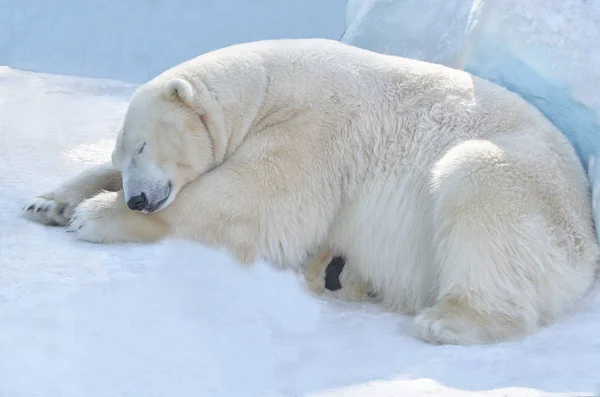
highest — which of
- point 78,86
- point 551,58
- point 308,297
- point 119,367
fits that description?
point 551,58

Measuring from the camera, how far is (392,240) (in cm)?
311

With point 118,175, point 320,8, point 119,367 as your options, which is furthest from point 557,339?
point 320,8

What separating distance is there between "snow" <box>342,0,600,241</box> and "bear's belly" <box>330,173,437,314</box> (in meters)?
0.67

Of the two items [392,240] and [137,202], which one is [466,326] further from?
[137,202]

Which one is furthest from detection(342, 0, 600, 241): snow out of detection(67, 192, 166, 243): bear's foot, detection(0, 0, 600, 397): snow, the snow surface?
the snow surface

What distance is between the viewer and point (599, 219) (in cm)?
293

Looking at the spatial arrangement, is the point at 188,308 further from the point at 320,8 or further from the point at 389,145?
the point at 320,8

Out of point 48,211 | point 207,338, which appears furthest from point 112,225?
point 207,338

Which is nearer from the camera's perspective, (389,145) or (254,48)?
(389,145)

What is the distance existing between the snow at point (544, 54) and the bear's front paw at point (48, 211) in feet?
6.77

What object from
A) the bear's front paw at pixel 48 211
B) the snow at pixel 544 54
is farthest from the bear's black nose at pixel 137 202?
the snow at pixel 544 54

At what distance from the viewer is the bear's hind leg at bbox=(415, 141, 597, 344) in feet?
8.69

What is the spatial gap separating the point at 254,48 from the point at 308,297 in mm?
1149

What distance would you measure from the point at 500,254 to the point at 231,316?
0.95 meters
